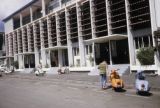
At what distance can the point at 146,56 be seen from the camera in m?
24.5

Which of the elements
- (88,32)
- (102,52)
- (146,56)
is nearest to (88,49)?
(88,32)

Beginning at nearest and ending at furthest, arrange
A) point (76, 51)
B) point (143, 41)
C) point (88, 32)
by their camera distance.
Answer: point (143, 41), point (88, 32), point (76, 51)

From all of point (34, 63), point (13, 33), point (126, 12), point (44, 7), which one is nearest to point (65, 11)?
point (44, 7)

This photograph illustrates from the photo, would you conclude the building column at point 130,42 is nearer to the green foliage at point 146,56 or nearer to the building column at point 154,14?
the green foliage at point 146,56

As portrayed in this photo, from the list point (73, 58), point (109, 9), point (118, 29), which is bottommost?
point (73, 58)

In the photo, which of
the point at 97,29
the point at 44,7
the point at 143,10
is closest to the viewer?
the point at 143,10

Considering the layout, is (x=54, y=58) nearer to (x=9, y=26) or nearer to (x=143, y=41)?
(x=143, y=41)

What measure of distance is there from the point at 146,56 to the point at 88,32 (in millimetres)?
11363

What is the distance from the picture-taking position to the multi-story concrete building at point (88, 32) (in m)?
26.5

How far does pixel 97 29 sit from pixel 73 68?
648 centimetres

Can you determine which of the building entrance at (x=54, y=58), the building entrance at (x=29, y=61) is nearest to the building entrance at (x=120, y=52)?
the building entrance at (x=54, y=58)

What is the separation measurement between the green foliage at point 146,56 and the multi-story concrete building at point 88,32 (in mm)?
491

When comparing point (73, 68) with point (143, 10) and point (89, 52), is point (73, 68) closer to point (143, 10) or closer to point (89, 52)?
point (89, 52)

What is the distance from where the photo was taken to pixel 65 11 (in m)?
38.4
